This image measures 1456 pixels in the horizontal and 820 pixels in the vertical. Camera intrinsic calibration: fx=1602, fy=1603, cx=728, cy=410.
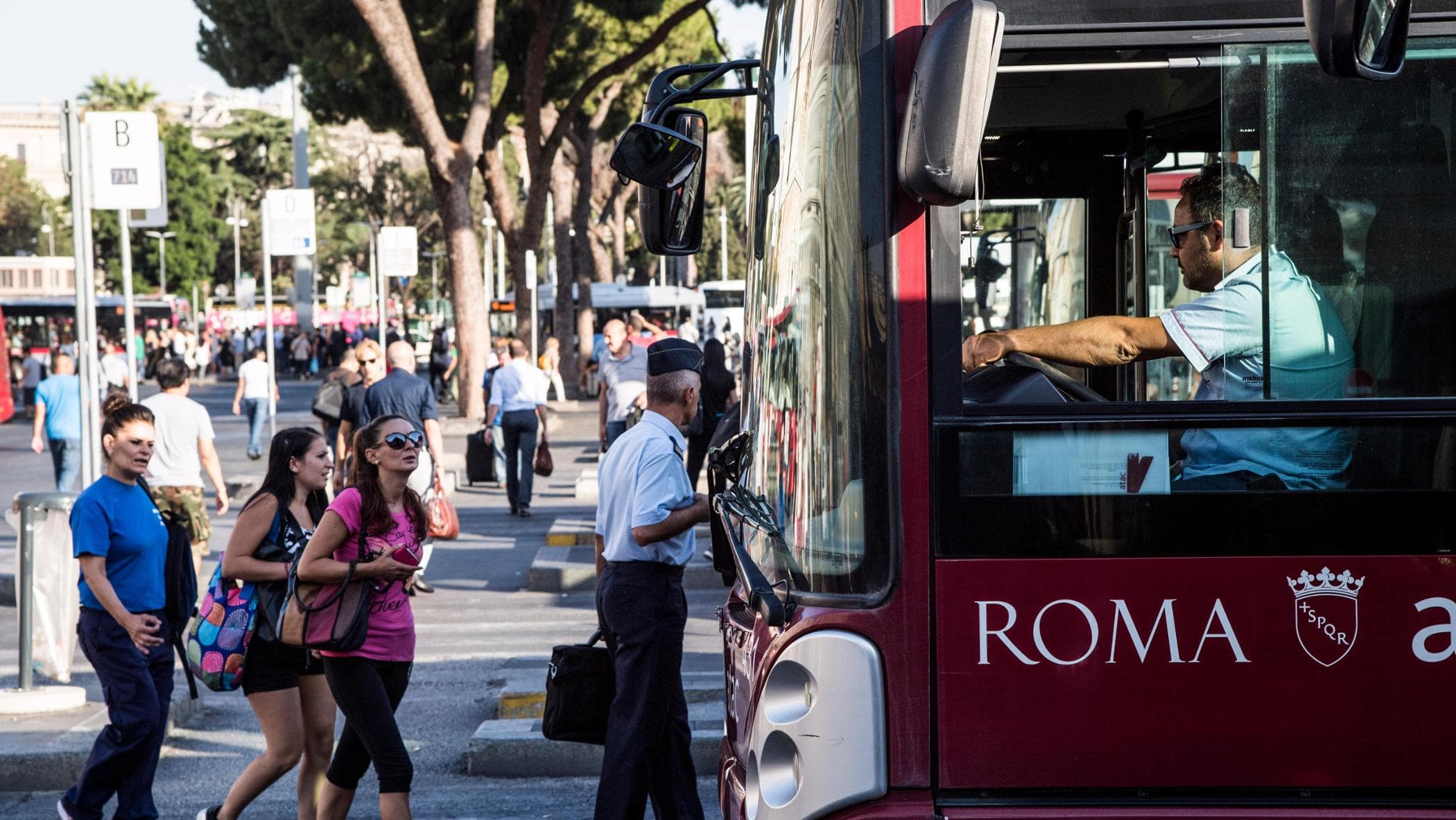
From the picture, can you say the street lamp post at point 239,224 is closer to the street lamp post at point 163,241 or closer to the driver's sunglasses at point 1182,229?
the street lamp post at point 163,241

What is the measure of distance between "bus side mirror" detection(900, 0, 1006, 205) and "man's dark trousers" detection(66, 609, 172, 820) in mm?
3866

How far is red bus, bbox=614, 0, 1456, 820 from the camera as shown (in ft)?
9.95

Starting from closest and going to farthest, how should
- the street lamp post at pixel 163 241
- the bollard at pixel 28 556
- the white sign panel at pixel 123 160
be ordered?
the bollard at pixel 28 556 → the white sign panel at pixel 123 160 → the street lamp post at pixel 163 241

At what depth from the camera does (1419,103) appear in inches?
122

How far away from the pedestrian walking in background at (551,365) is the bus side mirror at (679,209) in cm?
1510

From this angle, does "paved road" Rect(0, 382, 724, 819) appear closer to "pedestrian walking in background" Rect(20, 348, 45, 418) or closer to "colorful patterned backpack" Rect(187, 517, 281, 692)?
"colorful patterned backpack" Rect(187, 517, 281, 692)

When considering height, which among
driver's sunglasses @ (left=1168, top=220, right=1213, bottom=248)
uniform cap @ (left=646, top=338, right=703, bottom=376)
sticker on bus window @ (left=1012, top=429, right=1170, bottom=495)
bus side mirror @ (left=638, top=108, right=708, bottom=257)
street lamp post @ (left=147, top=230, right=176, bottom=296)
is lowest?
sticker on bus window @ (left=1012, top=429, right=1170, bottom=495)

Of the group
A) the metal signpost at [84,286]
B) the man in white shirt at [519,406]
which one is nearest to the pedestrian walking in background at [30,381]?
the man in white shirt at [519,406]

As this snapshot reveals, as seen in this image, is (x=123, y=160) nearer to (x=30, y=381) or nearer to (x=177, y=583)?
(x=177, y=583)

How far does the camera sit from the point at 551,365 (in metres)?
26.9

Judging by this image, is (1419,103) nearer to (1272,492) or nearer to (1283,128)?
(1283,128)

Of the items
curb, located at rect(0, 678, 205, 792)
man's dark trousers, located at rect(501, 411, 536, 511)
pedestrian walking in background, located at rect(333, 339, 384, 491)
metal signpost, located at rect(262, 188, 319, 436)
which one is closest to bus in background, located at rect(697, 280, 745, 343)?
metal signpost, located at rect(262, 188, 319, 436)

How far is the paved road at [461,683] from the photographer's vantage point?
6402mm

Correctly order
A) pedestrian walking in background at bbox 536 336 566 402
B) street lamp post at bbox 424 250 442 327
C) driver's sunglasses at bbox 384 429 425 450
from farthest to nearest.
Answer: street lamp post at bbox 424 250 442 327, pedestrian walking in background at bbox 536 336 566 402, driver's sunglasses at bbox 384 429 425 450
